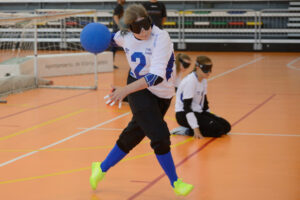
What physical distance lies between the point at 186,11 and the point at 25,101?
11.8 metres

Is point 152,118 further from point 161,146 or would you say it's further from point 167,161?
point 167,161

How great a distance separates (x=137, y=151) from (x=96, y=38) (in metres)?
1.65

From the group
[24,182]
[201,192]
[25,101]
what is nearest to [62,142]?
[24,182]

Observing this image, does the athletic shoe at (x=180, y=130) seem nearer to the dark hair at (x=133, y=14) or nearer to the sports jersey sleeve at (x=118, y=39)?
the sports jersey sleeve at (x=118, y=39)

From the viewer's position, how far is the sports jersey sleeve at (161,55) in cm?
398

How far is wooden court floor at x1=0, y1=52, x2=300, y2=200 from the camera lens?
14.9 ft

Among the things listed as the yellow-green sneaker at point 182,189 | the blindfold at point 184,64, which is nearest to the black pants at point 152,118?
the yellow-green sneaker at point 182,189

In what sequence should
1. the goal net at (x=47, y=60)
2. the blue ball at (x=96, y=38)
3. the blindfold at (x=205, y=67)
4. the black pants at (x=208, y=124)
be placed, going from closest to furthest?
the blue ball at (x=96, y=38) < the blindfold at (x=205, y=67) < the black pants at (x=208, y=124) < the goal net at (x=47, y=60)

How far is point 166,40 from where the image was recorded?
4133 millimetres

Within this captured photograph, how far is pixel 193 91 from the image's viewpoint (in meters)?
6.46

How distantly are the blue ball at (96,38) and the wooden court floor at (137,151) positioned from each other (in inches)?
46.5

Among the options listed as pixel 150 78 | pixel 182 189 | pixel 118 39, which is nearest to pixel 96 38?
pixel 118 39

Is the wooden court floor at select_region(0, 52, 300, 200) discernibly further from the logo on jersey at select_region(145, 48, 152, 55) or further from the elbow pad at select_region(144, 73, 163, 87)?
the logo on jersey at select_region(145, 48, 152, 55)

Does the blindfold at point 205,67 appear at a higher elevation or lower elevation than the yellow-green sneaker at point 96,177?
higher
